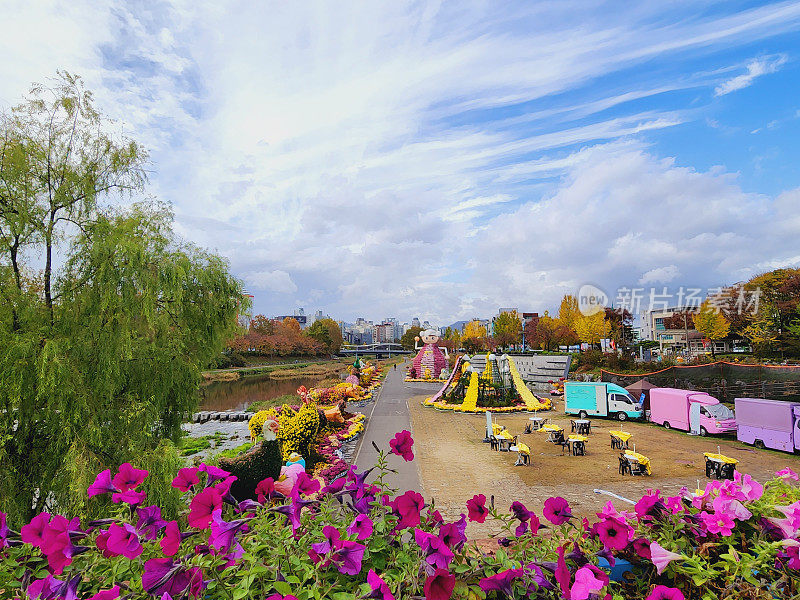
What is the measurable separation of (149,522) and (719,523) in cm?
221

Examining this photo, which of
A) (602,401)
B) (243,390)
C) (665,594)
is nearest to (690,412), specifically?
(602,401)

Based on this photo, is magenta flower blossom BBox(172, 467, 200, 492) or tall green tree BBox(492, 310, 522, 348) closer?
magenta flower blossom BBox(172, 467, 200, 492)

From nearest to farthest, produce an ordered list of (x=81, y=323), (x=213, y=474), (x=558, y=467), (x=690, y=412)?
1. (x=213, y=474)
2. (x=81, y=323)
3. (x=558, y=467)
4. (x=690, y=412)

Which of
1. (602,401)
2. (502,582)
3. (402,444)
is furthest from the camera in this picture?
(602,401)

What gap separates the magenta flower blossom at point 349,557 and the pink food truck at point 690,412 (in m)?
16.9

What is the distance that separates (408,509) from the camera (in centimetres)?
166

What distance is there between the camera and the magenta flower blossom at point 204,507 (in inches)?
60.7

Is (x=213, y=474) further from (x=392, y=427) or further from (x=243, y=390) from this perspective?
(x=243, y=390)

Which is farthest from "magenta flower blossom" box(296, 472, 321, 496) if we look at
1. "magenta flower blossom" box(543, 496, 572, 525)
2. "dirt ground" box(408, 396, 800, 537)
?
"dirt ground" box(408, 396, 800, 537)

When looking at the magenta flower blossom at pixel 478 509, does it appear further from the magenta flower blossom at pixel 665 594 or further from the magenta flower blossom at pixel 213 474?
the magenta flower blossom at pixel 213 474

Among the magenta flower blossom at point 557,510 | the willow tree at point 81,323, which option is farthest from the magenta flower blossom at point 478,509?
the willow tree at point 81,323

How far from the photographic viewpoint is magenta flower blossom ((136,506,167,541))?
1.67 m

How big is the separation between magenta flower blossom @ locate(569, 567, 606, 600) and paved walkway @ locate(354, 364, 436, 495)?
188cm

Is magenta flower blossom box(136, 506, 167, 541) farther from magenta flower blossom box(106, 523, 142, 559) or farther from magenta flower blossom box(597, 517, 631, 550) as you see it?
magenta flower blossom box(597, 517, 631, 550)
